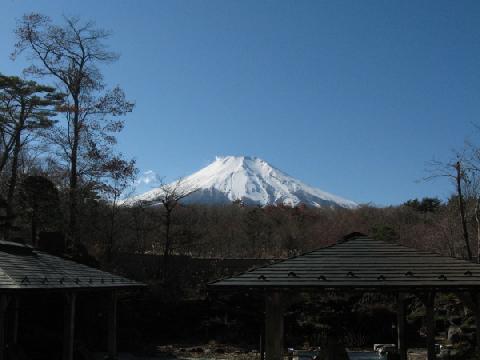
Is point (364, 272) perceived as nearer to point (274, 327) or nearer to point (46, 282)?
point (274, 327)

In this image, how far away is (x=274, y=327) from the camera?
10.1m

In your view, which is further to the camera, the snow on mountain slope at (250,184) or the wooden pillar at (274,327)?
the snow on mountain slope at (250,184)

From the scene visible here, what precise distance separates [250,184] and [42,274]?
278 ft

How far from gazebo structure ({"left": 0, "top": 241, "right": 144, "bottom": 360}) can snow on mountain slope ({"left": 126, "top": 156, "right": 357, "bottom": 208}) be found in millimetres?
58648

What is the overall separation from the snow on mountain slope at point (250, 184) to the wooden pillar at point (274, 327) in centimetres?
6263

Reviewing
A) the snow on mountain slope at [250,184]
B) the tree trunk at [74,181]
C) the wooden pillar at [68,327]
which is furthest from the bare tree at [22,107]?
the snow on mountain slope at [250,184]

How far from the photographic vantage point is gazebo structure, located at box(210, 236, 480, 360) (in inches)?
395

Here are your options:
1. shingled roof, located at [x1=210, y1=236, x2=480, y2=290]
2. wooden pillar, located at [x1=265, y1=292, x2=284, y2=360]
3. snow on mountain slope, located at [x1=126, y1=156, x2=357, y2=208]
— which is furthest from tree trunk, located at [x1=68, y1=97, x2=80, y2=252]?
snow on mountain slope, located at [x1=126, y1=156, x2=357, y2=208]

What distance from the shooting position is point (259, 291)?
10422 mm

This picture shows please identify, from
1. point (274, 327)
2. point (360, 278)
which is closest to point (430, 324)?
point (360, 278)

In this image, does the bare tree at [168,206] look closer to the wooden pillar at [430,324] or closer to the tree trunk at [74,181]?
the tree trunk at [74,181]

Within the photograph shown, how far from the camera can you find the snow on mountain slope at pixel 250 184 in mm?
80250

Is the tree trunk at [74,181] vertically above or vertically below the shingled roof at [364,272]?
above

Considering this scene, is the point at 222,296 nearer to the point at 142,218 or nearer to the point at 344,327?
the point at 344,327
